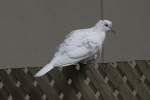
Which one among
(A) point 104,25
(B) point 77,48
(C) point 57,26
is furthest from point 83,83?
(C) point 57,26

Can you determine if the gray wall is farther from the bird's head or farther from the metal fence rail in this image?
the metal fence rail

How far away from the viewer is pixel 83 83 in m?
4.25

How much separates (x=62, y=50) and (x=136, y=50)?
1863 millimetres

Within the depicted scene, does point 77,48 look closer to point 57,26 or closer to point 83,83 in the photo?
point 83,83

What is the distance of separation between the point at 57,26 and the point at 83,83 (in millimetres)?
1484

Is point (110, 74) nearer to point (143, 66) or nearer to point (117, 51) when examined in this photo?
point (143, 66)

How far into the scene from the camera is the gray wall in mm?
5422

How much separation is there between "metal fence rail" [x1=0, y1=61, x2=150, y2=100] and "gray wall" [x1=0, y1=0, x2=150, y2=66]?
1271mm

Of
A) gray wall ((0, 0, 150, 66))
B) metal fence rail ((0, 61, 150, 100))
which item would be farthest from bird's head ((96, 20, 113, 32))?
gray wall ((0, 0, 150, 66))

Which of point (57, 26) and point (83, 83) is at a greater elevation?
point (57, 26)

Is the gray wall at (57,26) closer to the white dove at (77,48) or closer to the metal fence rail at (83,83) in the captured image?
the white dove at (77,48)

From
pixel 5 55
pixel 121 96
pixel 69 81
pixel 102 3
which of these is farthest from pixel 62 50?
pixel 102 3

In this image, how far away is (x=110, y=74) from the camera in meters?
4.32

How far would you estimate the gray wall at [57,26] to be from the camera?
17.8 ft
